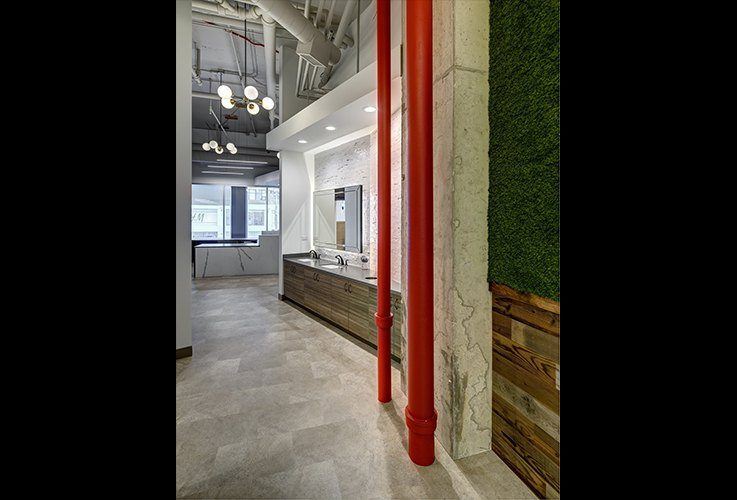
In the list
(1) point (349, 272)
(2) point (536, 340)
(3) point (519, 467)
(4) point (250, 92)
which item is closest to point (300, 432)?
(3) point (519, 467)

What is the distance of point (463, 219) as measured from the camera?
69.1 inches

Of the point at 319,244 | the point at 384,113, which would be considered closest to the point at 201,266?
the point at 319,244

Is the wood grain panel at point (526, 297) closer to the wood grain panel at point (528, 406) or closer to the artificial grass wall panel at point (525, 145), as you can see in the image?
the artificial grass wall panel at point (525, 145)

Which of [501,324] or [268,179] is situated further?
[268,179]

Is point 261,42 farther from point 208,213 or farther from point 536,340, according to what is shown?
point 208,213

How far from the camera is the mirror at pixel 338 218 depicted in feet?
15.2

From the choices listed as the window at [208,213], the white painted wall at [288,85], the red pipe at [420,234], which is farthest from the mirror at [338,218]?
the window at [208,213]

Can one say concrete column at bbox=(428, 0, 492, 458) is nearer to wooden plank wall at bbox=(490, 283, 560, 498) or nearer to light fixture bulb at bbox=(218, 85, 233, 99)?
wooden plank wall at bbox=(490, 283, 560, 498)

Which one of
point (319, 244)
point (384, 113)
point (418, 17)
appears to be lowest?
point (319, 244)

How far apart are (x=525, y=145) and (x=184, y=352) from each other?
141 inches

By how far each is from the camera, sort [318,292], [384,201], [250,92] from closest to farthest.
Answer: [384,201]
[250,92]
[318,292]
